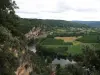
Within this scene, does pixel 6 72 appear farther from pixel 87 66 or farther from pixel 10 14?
pixel 10 14

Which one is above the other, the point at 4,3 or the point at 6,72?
the point at 4,3

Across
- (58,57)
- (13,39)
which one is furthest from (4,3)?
(58,57)

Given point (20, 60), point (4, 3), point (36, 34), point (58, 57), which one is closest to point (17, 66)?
point (20, 60)

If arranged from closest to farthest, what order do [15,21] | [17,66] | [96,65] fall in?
[96,65] → [17,66] → [15,21]

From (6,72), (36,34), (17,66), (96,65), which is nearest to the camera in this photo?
(96,65)

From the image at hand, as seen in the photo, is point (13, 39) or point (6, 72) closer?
point (6, 72)

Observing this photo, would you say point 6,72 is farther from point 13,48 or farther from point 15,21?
point 15,21

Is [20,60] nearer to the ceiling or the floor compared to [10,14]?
nearer to the floor

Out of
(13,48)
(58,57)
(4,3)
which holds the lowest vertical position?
(58,57)

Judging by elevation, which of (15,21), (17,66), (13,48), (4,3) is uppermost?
(4,3)
